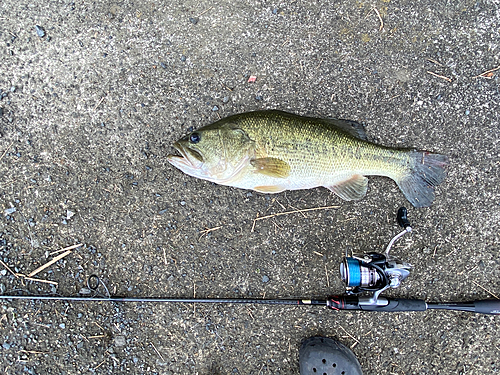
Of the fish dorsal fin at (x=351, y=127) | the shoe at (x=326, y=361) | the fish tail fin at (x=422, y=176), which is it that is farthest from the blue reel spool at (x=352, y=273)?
the fish dorsal fin at (x=351, y=127)

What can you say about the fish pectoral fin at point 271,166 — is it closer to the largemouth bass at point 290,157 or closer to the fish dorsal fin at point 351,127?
the largemouth bass at point 290,157

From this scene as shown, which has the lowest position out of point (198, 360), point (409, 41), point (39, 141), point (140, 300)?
point (198, 360)

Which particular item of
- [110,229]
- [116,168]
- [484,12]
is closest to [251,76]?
[116,168]

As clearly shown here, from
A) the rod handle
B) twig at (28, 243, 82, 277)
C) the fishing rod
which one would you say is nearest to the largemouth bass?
the fishing rod

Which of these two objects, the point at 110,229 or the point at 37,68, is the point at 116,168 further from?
the point at 37,68

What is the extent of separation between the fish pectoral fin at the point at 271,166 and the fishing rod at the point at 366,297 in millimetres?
986

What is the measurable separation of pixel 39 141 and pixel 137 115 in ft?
3.08

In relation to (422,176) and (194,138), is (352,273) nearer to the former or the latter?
(422,176)

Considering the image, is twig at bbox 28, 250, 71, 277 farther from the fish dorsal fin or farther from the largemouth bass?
the fish dorsal fin

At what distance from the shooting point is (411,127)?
2.93 metres

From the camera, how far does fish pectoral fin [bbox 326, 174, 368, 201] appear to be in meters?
2.71

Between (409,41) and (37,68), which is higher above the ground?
(409,41)

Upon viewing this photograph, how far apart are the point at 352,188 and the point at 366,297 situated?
96 centimetres

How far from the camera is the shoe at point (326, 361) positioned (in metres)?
2.77
